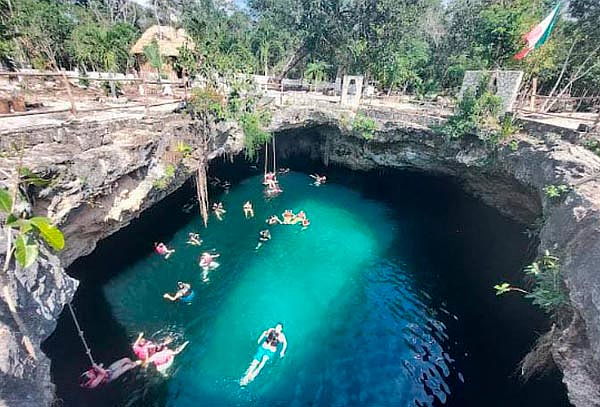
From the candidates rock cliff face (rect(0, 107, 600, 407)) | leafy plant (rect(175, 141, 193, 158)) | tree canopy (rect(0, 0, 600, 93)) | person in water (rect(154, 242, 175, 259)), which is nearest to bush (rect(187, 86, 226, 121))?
rock cliff face (rect(0, 107, 600, 407))

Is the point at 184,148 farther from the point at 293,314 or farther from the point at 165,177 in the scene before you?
the point at 293,314

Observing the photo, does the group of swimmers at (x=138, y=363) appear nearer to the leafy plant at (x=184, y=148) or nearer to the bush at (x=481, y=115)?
the leafy plant at (x=184, y=148)

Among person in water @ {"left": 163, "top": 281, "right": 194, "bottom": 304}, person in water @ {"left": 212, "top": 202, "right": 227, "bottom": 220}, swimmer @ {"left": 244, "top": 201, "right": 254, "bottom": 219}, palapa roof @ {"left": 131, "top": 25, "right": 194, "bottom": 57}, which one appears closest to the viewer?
person in water @ {"left": 163, "top": 281, "right": 194, "bottom": 304}

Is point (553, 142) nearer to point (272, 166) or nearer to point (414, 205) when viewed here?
point (414, 205)

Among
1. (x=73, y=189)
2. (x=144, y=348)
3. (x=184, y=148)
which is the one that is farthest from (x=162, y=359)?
(x=184, y=148)

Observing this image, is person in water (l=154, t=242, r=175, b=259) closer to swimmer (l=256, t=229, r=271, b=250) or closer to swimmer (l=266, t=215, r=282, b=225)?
swimmer (l=256, t=229, r=271, b=250)

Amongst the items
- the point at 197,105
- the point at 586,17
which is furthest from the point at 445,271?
the point at 586,17
